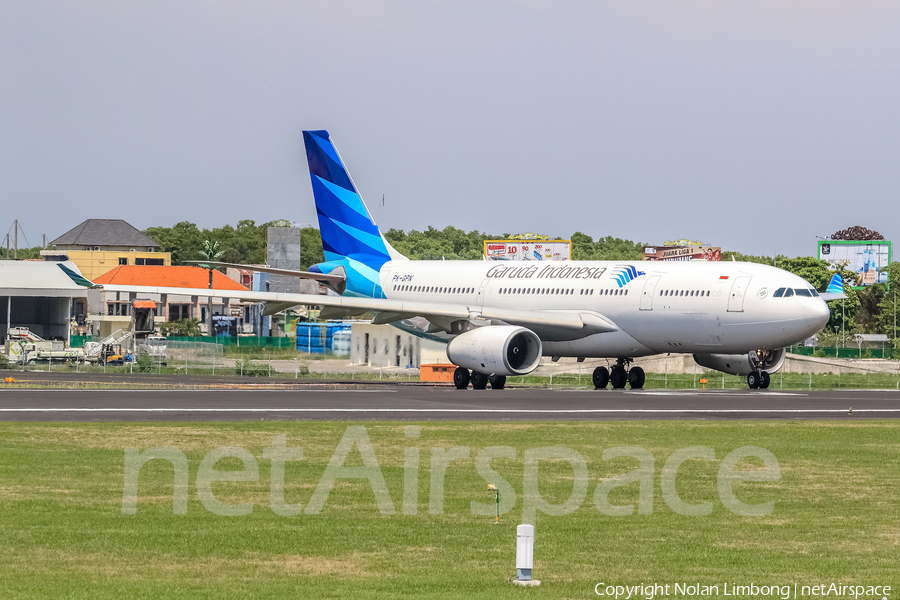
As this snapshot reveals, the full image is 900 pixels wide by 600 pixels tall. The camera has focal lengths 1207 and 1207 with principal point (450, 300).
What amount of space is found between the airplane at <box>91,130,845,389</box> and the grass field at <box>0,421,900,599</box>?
52.1ft

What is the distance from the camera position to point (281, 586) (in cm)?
1054

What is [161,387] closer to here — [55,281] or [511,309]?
[511,309]

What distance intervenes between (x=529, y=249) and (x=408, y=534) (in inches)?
4310

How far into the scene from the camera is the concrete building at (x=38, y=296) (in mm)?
73125

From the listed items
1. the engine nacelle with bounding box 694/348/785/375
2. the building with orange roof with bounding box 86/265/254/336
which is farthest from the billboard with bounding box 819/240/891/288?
the engine nacelle with bounding box 694/348/785/375

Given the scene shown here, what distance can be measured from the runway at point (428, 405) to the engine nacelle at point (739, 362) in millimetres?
1716

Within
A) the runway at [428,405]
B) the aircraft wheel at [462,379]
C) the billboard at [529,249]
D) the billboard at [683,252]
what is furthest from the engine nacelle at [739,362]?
the billboard at [683,252]

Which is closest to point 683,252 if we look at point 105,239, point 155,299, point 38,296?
point 155,299

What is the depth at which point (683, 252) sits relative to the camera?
130 m

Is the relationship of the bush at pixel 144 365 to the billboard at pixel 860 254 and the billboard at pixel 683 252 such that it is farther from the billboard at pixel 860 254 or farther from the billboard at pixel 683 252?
the billboard at pixel 860 254

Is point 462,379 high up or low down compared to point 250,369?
up

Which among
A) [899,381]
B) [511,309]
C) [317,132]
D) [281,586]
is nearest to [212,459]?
[281,586]

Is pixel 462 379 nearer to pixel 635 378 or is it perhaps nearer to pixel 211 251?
pixel 635 378

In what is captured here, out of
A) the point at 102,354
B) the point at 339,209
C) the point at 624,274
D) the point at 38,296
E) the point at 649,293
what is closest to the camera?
the point at 649,293
